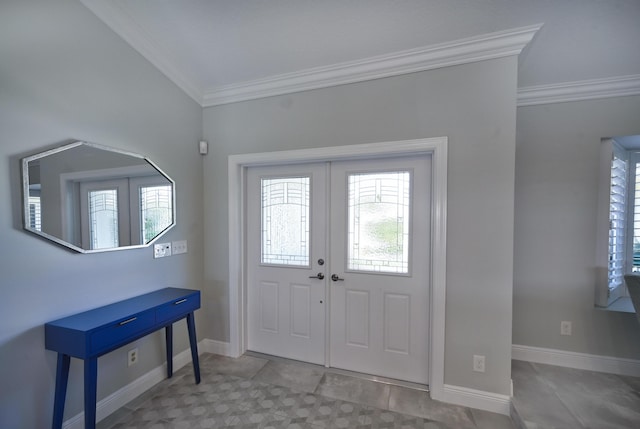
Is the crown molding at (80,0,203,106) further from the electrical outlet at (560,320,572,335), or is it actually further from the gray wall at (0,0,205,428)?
the electrical outlet at (560,320,572,335)

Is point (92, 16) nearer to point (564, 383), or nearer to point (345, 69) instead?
point (345, 69)

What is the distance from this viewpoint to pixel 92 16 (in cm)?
181

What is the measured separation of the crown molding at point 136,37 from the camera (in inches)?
72.4

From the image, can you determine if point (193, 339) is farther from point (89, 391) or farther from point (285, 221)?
point (285, 221)

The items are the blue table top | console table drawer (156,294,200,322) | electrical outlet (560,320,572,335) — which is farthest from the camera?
electrical outlet (560,320,572,335)

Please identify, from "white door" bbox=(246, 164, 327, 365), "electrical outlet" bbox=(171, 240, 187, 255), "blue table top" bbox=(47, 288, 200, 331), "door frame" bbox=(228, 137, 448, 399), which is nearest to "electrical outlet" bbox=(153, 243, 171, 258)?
"electrical outlet" bbox=(171, 240, 187, 255)

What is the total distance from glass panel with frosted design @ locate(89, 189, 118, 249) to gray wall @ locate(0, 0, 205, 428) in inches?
4.0

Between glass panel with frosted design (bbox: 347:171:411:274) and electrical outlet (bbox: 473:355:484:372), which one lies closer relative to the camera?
electrical outlet (bbox: 473:355:484:372)

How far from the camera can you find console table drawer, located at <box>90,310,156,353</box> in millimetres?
1496

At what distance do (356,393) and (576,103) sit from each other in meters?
3.12

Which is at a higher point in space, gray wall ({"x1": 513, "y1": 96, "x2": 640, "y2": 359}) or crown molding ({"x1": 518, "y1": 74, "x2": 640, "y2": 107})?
crown molding ({"x1": 518, "y1": 74, "x2": 640, "y2": 107})

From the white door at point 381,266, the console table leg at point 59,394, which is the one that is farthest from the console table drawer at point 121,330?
the white door at point 381,266

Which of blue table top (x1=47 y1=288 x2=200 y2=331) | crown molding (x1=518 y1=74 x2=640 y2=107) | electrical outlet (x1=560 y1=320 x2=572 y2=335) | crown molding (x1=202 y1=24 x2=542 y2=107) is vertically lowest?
electrical outlet (x1=560 y1=320 x2=572 y2=335)

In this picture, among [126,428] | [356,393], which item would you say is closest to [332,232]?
[356,393]
